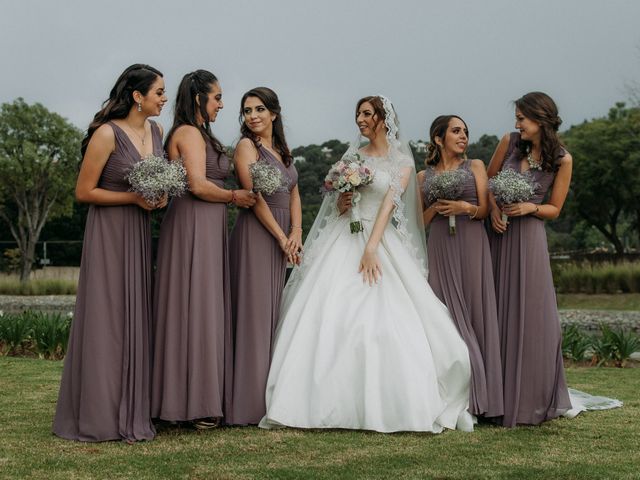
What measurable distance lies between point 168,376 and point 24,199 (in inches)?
1719

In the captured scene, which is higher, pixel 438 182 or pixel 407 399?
pixel 438 182

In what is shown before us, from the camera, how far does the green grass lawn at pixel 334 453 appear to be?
5492mm

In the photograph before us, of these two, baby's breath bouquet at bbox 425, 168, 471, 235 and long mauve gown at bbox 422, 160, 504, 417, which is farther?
baby's breath bouquet at bbox 425, 168, 471, 235

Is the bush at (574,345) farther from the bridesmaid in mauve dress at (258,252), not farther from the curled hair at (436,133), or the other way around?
the bridesmaid in mauve dress at (258,252)

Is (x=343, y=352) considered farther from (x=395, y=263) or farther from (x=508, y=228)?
(x=508, y=228)

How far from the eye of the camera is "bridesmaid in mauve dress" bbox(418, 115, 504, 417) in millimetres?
7293

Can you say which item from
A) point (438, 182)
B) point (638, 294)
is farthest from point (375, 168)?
point (638, 294)

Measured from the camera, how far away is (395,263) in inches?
291

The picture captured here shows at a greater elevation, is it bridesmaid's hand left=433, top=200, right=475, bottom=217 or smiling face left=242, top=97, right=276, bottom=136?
smiling face left=242, top=97, right=276, bottom=136

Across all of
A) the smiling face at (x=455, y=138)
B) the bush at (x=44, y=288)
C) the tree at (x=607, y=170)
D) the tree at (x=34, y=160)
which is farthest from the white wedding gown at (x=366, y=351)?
the tree at (x=34, y=160)

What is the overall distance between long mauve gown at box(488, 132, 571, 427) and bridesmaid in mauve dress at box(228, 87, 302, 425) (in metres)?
1.90

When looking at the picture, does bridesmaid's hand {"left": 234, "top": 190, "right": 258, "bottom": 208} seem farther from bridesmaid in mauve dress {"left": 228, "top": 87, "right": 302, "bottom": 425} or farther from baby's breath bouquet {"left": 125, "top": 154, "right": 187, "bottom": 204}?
baby's breath bouquet {"left": 125, "top": 154, "right": 187, "bottom": 204}

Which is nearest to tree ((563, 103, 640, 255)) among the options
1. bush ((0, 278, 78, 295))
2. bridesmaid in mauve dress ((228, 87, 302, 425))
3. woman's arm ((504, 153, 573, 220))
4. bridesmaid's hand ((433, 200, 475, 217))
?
bush ((0, 278, 78, 295))

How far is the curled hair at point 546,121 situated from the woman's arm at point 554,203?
0.07m
